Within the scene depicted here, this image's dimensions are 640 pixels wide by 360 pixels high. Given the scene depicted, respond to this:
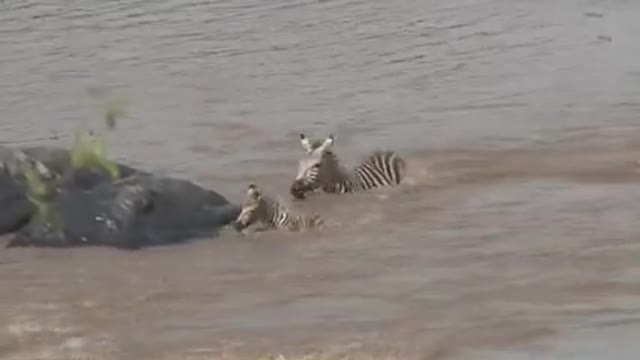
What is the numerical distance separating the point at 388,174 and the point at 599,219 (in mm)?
1855

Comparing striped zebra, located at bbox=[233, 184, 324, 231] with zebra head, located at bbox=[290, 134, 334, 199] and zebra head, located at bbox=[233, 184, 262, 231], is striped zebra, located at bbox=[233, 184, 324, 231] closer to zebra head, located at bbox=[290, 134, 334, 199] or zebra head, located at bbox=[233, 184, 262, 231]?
zebra head, located at bbox=[233, 184, 262, 231]

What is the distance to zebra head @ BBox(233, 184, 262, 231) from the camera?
964 cm

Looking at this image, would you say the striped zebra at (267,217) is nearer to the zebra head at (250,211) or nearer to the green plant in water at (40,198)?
the zebra head at (250,211)

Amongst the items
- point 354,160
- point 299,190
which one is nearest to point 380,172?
point 299,190

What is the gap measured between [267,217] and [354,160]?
6.99 ft

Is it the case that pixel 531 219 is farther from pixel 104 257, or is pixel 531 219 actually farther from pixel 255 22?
pixel 255 22

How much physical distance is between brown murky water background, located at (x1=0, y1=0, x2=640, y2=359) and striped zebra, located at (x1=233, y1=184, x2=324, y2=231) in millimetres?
130

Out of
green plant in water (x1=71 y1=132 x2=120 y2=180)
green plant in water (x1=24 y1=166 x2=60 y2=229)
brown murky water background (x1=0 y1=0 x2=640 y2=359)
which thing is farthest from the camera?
green plant in water (x1=71 y1=132 x2=120 y2=180)

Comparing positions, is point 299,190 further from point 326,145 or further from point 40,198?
point 40,198

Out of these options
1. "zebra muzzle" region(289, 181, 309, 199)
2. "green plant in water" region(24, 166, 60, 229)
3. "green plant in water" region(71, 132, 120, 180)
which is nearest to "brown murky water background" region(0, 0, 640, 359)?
"zebra muzzle" region(289, 181, 309, 199)

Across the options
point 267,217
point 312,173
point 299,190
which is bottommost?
point 267,217

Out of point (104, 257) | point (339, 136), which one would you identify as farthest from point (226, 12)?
point (104, 257)

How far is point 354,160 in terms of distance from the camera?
1170cm

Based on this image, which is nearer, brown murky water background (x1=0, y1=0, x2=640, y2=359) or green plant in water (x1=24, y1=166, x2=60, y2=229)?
brown murky water background (x1=0, y1=0, x2=640, y2=359)
